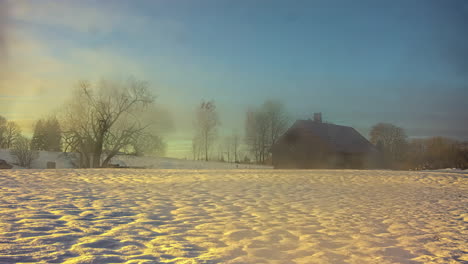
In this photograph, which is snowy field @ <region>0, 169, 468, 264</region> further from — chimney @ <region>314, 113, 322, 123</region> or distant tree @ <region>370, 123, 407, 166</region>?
distant tree @ <region>370, 123, 407, 166</region>

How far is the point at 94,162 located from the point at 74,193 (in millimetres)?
28857

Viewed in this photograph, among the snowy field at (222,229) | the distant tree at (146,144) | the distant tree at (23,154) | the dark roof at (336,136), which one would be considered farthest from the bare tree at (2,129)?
the snowy field at (222,229)

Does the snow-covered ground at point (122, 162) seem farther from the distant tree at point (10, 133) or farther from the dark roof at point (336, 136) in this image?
the distant tree at point (10, 133)

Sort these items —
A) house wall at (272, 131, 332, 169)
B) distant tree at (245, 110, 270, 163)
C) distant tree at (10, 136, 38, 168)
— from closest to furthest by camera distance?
house wall at (272, 131, 332, 169), distant tree at (10, 136, 38, 168), distant tree at (245, 110, 270, 163)

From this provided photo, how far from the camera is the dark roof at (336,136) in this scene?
128 feet

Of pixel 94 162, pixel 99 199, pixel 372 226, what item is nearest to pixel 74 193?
pixel 99 199

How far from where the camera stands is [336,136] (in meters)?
41.2

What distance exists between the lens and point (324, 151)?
38344 mm

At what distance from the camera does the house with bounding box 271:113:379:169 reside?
38.3 metres

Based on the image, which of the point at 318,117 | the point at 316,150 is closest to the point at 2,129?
the point at 318,117

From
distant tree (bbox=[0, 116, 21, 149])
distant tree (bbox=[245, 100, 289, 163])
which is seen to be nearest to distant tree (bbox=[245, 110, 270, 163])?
distant tree (bbox=[245, 100, 289, 163])

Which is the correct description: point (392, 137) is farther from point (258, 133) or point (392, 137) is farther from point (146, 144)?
point (146, 144)

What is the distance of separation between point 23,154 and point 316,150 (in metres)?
34.1

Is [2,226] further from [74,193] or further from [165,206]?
[74,193]
